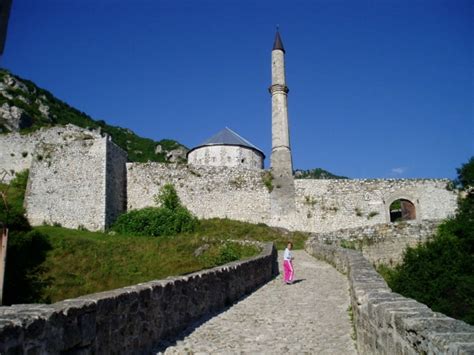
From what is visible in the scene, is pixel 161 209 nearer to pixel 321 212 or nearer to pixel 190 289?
pixel 321 212

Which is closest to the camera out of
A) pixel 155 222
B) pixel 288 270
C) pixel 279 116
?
pixel 288 270

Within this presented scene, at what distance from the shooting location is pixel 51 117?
58375 millimetres

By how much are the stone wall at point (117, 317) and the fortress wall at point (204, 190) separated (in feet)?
62.8

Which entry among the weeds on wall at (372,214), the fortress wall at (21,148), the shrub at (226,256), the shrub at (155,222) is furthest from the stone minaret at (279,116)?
the shrub at (226,256)

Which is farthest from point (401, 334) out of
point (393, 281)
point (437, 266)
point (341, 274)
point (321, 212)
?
point (321, 212)

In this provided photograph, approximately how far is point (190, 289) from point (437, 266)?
12.7 metres

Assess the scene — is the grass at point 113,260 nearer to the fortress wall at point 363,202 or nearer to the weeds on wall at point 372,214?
the fortress wall at point 363,202

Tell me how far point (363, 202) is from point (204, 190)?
10.0m

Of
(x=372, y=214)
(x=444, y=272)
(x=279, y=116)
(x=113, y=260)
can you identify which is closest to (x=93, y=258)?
(x=113, y=260)

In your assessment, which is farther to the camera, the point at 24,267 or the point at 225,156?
the point at 225,156

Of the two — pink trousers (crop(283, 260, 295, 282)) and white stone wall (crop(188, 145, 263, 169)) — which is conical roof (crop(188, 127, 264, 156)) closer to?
white stone wall (crop(188, 145, 263, 169))

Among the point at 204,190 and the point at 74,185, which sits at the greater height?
the point at 74,185

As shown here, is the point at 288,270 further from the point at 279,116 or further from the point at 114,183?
the point at 279,116

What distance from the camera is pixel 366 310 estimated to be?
507cm
